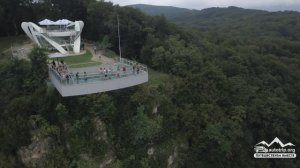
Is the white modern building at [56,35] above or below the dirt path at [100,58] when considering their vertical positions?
above

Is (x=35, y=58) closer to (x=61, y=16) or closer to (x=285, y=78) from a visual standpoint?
(x=61, y=16)

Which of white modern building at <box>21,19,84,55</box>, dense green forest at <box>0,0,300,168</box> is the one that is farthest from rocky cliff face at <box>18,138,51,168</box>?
white modern building at <box>21,19,84,55</box>

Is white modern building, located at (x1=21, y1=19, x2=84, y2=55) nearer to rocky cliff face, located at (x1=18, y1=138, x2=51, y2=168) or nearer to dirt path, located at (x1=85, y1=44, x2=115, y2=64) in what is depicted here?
dirt path, located at (x1=85, y1=44, x2=115, y2=64)

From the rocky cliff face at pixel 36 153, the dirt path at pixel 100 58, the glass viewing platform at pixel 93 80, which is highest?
the glass viewing platform at pixel 93 80

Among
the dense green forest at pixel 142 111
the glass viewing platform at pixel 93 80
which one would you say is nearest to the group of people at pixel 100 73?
the glass viewing platform at pixel 93 80

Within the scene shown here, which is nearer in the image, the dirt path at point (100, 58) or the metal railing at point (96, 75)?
the metal railing at point (96, 75)

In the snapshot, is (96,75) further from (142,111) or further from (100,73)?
(142,111)

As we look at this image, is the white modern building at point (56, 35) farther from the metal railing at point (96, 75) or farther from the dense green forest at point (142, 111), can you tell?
the metal railing at point (96, 75)
